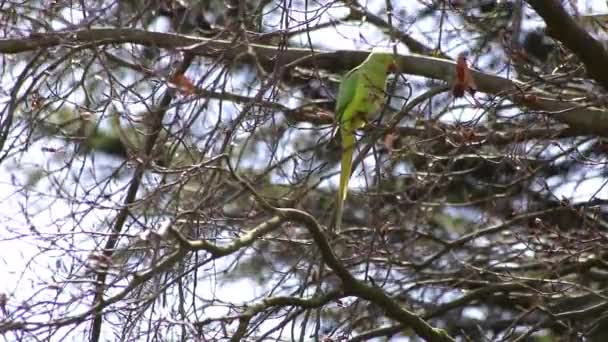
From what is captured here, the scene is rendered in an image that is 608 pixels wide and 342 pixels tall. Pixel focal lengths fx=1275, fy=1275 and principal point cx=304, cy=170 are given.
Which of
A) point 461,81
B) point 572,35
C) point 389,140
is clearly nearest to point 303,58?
point 389,140

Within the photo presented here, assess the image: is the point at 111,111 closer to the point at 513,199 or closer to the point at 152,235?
the point at 152,235

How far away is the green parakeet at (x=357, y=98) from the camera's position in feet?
19.1

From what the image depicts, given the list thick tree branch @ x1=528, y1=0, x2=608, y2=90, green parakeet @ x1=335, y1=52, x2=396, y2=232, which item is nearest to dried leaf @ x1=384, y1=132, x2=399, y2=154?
green parakeet @ x1=335, y1=52, x2=396, y2=232

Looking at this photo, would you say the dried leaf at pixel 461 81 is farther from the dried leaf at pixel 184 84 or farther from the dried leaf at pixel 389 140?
the dried leaf at pixel 184 84

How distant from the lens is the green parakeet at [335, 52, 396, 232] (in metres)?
5.83

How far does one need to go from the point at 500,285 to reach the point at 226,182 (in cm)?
206

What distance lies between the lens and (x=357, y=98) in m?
5.98

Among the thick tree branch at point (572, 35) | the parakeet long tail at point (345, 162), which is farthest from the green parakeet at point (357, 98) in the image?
the thick tree branch at point (572, 35)

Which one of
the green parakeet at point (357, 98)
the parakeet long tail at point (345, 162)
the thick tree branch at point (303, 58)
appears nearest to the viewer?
the thick tree branch at point (303, 58)

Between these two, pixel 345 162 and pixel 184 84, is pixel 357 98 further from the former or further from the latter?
pixel 184 84

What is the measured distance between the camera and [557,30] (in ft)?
18.3

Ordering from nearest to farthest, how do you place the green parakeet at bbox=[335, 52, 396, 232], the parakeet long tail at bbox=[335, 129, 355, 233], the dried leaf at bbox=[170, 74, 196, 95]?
1. the dried leaf at bbox=[170, 74, 196, 95]
2. the parakeet long tail at bbox=[335, 129, 355, 233]
3. the green parakeet at bbox=[335, 52, 396, 232]

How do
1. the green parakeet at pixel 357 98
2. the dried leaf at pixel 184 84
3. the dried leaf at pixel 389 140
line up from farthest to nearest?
1. the green parakeet at pixel 357 98
2. the dried leaf at pixel 389 140
3. the dried leaf at pixel 184 84

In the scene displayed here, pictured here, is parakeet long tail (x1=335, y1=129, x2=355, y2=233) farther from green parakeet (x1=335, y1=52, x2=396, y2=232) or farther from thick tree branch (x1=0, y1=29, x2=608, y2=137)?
thick tree branch (x1=0, y1=29, x2=608, y2=137)
